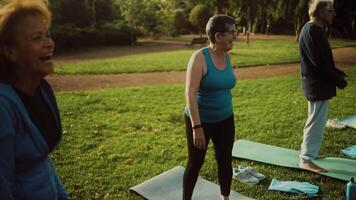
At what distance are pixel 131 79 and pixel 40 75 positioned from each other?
10580mm

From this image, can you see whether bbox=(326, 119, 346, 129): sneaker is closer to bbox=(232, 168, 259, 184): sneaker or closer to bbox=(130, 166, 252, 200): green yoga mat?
bbox=(232, 168, 259, 184): sneaker

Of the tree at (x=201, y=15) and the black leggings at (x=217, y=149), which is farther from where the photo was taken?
the tree at (x=201, y=15)

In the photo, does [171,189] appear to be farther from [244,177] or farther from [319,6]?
[319,6]

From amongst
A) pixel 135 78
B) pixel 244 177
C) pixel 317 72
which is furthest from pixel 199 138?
pixel 135 78

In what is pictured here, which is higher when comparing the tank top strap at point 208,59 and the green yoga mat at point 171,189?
the tank top strap at point 208,59

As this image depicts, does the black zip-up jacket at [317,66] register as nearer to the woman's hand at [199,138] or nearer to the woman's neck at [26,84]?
the woman's hand at [199,138]

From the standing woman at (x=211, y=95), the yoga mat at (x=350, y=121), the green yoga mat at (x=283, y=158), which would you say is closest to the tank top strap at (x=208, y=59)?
the standing woman at (x=211, y=95)

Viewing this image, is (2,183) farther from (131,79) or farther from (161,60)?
(161,60)

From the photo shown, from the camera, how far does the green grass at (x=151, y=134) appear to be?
4.48m

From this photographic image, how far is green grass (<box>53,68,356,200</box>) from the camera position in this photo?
4477 millimetres

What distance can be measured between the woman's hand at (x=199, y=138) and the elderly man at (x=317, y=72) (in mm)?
1829

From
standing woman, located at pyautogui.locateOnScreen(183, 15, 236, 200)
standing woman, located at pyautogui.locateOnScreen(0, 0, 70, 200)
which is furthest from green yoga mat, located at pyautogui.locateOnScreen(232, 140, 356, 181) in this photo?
standing woman, located at pyautogui.locateOnScreen(0, 0, 70, 200)

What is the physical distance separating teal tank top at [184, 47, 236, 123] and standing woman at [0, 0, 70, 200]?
159 cm

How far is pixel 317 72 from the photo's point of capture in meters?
4.27
